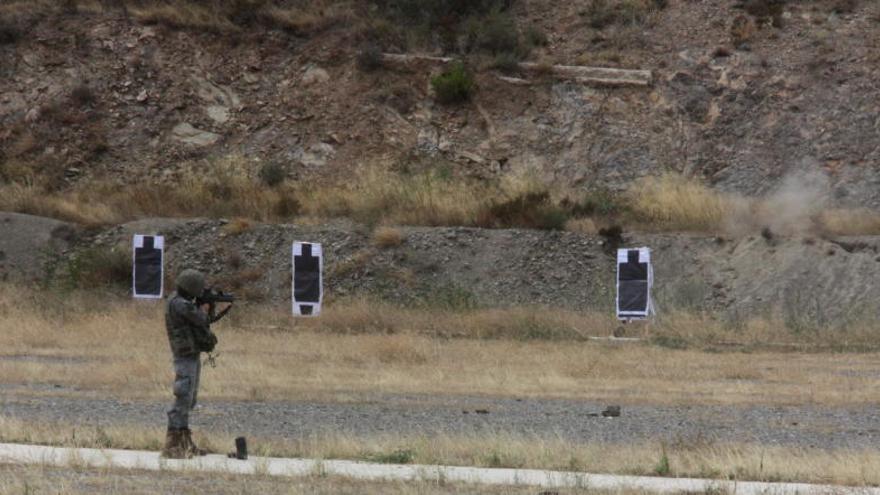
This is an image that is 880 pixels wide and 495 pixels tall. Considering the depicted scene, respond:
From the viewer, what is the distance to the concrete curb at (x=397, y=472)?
10742mm

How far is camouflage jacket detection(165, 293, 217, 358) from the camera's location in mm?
11844

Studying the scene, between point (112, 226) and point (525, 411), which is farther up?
point (112, 226)

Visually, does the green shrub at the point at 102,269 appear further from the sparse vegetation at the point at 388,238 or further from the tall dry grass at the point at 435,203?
the sparse vegetation at the point at 388,238

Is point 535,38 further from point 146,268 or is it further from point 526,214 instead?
point 146,268

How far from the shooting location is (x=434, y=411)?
1697 centimetres

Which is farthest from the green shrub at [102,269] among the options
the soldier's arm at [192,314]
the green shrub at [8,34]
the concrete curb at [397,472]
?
the soldier's arm at [192,314]

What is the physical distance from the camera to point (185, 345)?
11.9 metres

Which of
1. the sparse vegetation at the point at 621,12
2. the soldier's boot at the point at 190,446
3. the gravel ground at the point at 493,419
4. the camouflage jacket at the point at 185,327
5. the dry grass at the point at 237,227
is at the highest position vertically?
the sparse vegetation at the point at 621,12

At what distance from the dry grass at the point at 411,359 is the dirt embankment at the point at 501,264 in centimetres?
213

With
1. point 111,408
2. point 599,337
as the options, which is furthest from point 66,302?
point 111,408

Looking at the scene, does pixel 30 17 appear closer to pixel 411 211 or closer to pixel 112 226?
pixel 112 226

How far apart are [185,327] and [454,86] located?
29.4 m

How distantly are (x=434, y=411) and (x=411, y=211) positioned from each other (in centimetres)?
1881

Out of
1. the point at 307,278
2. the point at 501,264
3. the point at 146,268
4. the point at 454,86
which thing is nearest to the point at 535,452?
the point at 307,278
